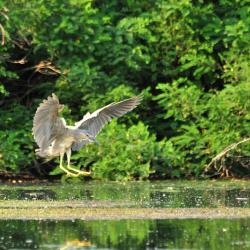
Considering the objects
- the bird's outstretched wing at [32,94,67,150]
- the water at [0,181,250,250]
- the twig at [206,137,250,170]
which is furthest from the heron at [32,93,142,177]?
the twig at [206,137,250,170]

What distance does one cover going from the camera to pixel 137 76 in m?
19.3

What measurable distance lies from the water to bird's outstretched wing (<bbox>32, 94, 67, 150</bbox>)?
77 centimetres

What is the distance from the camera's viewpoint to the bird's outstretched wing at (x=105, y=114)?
15.4 metres

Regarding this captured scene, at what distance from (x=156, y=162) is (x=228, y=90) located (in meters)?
1.64

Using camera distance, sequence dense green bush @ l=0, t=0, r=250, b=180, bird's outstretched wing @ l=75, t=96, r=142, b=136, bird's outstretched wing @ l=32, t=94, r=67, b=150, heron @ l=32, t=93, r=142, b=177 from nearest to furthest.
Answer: bird's outstretched wing @ l=32, t=94, r=67, b=150 < heron @ l=32, t=93, r=142, b=177 < bird's outstretched wing @ l=75, t=96, r=142, b=136 < dense green bush @ l=0, t=0, r=250, b=180

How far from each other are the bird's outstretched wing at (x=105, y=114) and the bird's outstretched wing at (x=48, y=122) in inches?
23.8

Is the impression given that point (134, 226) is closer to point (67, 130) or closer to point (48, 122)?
point (48, 122)

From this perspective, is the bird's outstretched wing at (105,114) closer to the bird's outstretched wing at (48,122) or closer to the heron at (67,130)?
the heron at (67,130)

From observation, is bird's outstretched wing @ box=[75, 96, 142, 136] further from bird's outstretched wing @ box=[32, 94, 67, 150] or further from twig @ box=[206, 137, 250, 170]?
twig @ box=[206, 137, 250, 170]

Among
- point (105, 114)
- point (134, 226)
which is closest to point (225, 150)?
point (105, 114)

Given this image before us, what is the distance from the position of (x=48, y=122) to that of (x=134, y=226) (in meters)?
3.36

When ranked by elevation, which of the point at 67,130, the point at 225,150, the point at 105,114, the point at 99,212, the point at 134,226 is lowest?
the point at 134,226

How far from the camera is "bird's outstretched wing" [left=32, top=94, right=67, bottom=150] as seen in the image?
13648 millimetres

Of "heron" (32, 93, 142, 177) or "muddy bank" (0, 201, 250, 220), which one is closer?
"muddy bank" (0, 201, 250, 220)
